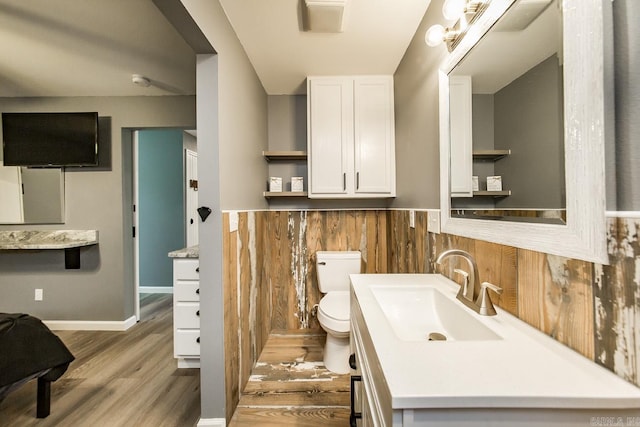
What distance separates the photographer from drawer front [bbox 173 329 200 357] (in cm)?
190

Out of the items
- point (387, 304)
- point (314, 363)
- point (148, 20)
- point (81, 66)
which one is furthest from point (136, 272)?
point (387, 304)

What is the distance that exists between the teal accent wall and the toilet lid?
268 centimetres

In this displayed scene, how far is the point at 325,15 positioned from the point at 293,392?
7.46ft

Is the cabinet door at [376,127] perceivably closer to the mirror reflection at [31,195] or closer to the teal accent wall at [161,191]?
the teal accent wall at [161,191]

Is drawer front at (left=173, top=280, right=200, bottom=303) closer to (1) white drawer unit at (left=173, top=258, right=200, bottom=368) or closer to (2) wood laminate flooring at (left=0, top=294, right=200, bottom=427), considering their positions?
(1) white drawer unit at (left=173, top=258, right=200, bottom=368)

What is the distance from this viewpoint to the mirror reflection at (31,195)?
2545 millimetres

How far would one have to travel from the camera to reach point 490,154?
38.5 inches

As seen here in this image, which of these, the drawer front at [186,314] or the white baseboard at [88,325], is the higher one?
the drawer front at [186,314]

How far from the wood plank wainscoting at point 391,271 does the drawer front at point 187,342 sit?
0.42 m

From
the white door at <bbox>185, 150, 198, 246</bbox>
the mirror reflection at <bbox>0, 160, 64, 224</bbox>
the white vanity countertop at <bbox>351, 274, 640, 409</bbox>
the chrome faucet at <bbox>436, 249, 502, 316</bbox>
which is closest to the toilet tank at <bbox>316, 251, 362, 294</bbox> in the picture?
the chrome faucet at <bbox>436, 249, 502, 316</bbox>

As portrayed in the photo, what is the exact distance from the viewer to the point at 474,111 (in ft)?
3.50

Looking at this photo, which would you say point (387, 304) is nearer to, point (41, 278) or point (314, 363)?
point (314, 363)

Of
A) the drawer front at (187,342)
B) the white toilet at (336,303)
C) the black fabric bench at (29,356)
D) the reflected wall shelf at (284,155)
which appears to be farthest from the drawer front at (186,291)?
the reflected wall shelf at (284,155)

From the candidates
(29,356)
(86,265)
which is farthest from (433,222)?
(86,265)
